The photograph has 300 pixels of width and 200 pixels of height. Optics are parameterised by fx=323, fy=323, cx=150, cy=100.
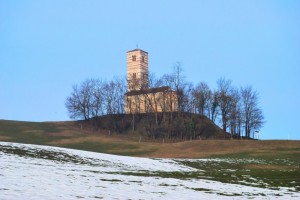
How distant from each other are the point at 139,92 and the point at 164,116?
1385 cm

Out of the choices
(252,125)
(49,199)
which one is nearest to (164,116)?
(252,125)

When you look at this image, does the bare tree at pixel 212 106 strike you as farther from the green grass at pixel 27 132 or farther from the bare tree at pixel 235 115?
the green grass at pixel 27 132

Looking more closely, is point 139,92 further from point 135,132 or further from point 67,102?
point 67,102

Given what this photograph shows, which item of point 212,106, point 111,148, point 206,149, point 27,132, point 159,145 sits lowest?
point 111,148

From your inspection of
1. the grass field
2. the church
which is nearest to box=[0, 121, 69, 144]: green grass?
the grass field

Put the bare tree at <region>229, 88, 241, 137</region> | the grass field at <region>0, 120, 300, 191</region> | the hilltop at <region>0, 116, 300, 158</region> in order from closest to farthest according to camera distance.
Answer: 1. the grass field at <region>0, 120, 300, 191</region>
2. the hilltop at <region>0, 116, 300, 158</region>
3. the bare tree at <region>229, 88, 241, 137</region>

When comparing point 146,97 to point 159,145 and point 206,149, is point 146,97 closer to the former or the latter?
point 159,145

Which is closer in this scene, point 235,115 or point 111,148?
point 111,148

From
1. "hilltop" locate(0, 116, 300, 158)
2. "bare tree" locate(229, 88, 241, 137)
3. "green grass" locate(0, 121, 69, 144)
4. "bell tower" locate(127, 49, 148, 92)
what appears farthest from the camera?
"bell tower" locate(127, 49, 148, 92)

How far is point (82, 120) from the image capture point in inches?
4254

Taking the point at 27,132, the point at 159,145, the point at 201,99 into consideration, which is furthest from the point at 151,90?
the point at 159,145

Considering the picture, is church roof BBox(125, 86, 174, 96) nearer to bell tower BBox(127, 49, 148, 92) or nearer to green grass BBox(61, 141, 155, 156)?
bell tower BBox(127, 49, 148, 92)

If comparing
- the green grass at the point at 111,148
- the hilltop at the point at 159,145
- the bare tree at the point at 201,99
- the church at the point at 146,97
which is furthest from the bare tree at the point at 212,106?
the green grass at the point at 111,148

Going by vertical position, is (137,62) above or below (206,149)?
above
